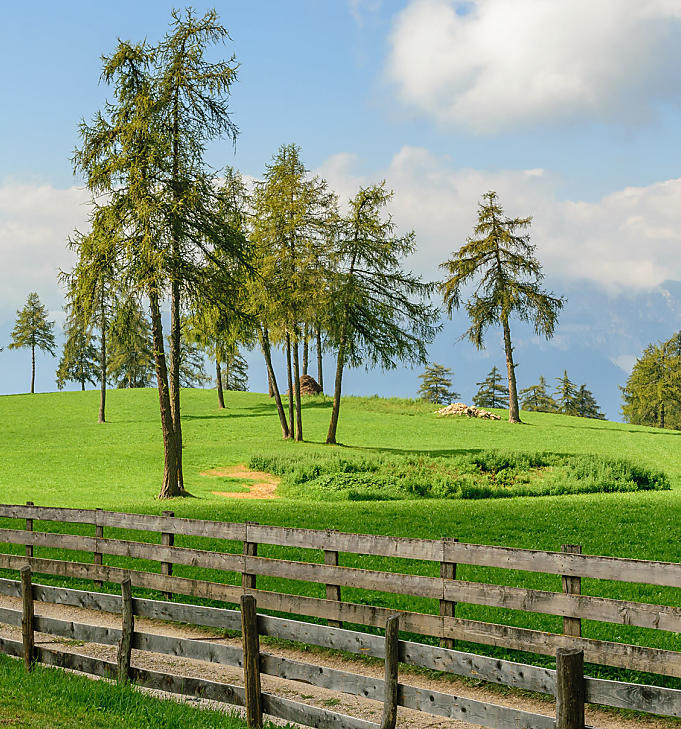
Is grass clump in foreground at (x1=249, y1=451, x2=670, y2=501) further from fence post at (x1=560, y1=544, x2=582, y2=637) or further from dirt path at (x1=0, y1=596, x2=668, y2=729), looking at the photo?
fence post at (x1=560, y1=544, x2=582, y2=637)

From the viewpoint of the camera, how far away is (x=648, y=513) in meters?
21.7

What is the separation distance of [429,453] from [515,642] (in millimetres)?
29710

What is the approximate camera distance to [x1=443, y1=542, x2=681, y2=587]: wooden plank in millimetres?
7805

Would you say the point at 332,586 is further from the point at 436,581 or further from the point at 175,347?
the point at 175,347

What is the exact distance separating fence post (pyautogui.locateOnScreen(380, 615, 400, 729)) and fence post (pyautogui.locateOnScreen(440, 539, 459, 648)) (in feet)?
10.5

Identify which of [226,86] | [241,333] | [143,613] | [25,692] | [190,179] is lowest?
[25,692]

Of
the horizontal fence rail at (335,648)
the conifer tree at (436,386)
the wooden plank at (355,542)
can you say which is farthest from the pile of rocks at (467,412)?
the conifer tree at (436,386)

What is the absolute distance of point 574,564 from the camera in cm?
832

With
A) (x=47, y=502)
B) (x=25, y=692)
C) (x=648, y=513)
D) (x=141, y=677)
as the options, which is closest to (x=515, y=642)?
(x=141, y=677)

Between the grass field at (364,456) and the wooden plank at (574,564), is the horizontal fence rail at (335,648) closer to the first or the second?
the wooden plank at (574,564)

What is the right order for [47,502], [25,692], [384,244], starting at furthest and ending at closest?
[384,244], [47,502], [25,692]

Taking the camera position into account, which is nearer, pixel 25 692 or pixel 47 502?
pixel 25 692

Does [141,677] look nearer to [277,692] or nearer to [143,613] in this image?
[143,613]

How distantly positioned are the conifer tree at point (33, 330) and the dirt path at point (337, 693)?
73.9 meters
